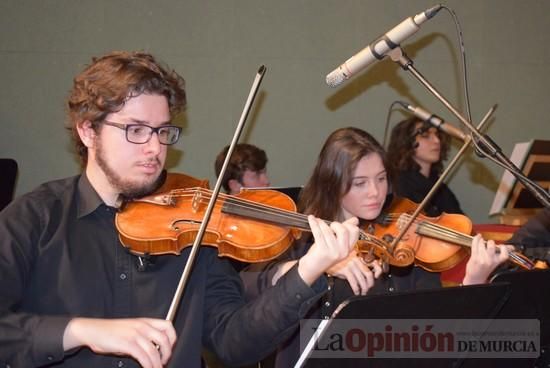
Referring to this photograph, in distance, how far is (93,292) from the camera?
1.54 meters

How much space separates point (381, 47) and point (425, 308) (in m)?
0.81

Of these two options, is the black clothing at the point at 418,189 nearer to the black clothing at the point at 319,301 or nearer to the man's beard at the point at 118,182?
the black clothing at the point at 319,301

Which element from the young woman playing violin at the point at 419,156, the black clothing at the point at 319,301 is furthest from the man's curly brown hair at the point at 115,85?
the young woman playing violin at the point at 419,156

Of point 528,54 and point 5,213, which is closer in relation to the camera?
point 5,213

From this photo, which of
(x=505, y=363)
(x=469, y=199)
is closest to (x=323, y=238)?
(x=505, y=363)

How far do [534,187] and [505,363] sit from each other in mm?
477

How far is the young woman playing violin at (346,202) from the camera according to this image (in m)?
2.13

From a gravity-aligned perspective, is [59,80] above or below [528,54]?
below

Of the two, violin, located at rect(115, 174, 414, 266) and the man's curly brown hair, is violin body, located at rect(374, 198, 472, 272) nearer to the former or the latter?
violin, located at rect(115, 174, 414, 266)

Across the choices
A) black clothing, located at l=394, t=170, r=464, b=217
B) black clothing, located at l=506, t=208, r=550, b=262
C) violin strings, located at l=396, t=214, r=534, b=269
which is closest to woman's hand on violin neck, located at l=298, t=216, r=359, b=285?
violin strings, located at l=396, t=214, r=534, b=269

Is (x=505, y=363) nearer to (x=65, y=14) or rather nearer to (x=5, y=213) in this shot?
(x=5, y=213)

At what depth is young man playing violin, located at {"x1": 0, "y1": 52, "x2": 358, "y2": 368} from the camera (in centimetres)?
141

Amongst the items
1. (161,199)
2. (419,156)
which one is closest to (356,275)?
(161,199)

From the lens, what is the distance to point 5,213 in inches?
59.0
